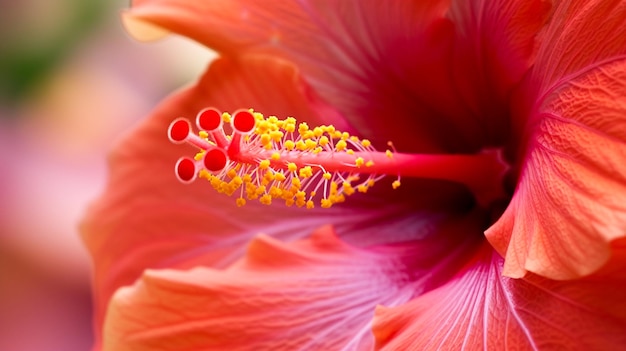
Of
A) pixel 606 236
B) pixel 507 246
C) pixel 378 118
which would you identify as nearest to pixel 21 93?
pixel 378 118

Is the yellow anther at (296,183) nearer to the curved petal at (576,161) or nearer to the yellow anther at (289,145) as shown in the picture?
the yellow anther at (289,145)

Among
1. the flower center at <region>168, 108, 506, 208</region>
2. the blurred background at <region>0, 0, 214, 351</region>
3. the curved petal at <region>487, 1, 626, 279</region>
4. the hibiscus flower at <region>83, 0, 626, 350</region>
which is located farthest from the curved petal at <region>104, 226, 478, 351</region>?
the blurred background at <region>0, 0, 214, 351</region>

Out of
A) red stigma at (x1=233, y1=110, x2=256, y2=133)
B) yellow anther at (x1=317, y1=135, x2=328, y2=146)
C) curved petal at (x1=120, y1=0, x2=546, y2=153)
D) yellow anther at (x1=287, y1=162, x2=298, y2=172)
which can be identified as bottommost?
yellow anther at (x1=287, y1=162, x2=298, y2=172)

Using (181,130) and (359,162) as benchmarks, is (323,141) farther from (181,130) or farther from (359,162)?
(181,130)

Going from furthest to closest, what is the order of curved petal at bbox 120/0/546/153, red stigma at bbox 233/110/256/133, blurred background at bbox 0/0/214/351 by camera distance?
blurred background at bbox 0/0/214/351, curved petal at bbox 120/0/546/153, red stigma at bbox 233/110/256/133

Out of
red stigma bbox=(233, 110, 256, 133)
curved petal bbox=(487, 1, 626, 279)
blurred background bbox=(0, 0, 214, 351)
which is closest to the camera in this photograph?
curved petal bbox=(487, 1, 626, 279)

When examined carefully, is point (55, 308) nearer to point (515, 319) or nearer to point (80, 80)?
point (80, 80)

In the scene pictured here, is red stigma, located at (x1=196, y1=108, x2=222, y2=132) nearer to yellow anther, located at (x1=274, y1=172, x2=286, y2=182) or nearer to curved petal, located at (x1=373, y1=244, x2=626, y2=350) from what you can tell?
yellow anther, located at (x1=274, y1=172, x2=286, y2=182)
